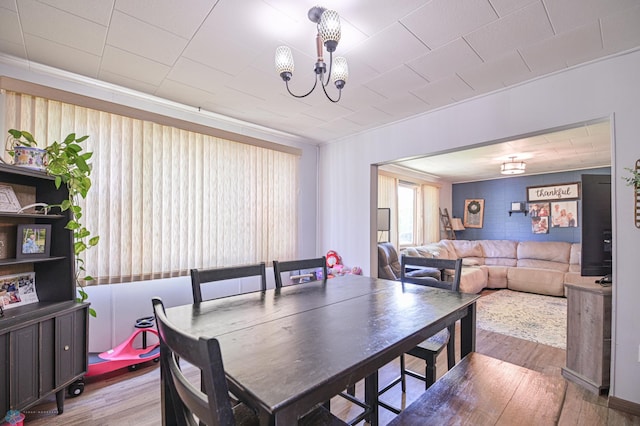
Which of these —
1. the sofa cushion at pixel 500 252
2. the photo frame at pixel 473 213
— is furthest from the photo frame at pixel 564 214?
the photo frame at pixel 473 213

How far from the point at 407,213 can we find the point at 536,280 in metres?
2.57

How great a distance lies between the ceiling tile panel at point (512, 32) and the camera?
1667mm

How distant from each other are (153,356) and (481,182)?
7.24m

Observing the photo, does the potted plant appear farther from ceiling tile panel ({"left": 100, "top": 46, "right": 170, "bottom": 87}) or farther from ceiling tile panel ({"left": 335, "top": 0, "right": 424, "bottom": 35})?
ceiling tile panel ({"left": 335, "top": 0, "right": 424, "bottom": 35})

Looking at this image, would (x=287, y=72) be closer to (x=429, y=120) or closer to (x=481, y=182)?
(x=429, y=120)

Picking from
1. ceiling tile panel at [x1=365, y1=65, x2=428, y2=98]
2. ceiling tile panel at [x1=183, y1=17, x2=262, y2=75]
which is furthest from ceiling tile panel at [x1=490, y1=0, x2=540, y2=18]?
A: ceiling tile panel at [x1=183, y1=17, x2=262, y2=75]

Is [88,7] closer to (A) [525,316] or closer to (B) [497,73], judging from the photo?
(B) [497,73]

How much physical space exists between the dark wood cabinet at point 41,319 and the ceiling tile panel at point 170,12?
3.96 ft

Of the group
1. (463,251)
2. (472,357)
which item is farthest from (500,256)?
(472,357)

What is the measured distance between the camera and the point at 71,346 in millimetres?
2045

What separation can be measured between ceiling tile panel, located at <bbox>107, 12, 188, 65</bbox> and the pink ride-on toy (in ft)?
7.30

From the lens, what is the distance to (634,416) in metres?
1.94

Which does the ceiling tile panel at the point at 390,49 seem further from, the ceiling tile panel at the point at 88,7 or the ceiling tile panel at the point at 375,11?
the ceiling tile panel at the point at 88,7

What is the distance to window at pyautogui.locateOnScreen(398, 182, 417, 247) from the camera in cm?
615
